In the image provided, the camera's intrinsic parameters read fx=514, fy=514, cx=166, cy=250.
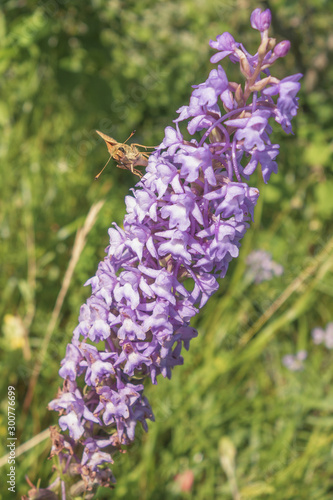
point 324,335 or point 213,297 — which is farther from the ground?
point 213,297

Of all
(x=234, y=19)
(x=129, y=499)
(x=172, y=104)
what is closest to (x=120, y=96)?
(x=172, y=104)

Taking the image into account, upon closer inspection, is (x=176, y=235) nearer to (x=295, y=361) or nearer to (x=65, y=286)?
(x=65, y=286)

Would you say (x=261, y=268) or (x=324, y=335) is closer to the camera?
(x=324, y=335)

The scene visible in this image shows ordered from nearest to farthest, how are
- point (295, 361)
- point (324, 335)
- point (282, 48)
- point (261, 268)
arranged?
point (282, 48)
point (295, 361)
point (324, 335)
point (261, 268)

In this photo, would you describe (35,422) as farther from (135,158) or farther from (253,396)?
(135,158)

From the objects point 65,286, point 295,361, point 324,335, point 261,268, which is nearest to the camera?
point 65,286

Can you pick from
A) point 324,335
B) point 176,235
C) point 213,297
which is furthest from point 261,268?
point 176,235

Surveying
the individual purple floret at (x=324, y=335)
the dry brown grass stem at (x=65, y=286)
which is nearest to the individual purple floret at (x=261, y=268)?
the individual purple floret at (x=324, y=335)

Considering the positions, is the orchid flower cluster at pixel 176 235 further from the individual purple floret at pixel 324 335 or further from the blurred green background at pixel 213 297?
the individual purple floret at pixel 324 335
